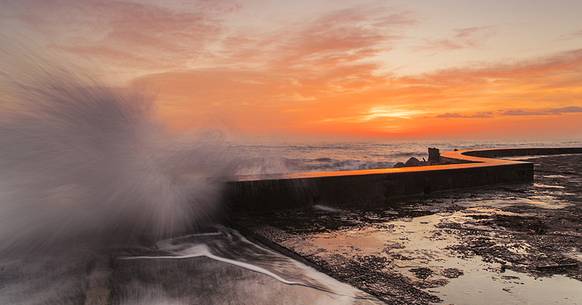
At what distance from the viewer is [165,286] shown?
258 centimetres

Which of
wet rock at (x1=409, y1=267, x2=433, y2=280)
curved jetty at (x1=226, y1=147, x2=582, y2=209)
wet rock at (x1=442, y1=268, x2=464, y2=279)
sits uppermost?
curved jetty at (x1=226, y1=147, x2=582, y2=209)

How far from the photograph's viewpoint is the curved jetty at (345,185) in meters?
5.07

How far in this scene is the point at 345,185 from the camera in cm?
562

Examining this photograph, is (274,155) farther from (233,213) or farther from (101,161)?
(101,161)

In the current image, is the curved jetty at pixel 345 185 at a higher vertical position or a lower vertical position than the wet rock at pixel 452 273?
higher

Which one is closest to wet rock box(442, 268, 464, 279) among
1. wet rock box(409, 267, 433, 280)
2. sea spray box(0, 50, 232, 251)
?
wet rock box(409, 267, 433, 280)

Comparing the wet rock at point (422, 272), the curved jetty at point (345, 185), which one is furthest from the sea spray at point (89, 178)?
the wet rock at point (422, 272)

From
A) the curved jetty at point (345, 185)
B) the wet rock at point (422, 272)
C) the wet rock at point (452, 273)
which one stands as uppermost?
the curved jetty at point (345, 185)

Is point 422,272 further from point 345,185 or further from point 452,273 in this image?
point 345,185

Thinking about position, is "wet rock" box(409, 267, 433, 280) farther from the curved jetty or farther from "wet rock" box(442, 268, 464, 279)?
the curved jetty

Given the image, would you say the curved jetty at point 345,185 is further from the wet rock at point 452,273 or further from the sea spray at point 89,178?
the wet rock at point 452,273

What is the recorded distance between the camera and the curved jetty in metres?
5.07

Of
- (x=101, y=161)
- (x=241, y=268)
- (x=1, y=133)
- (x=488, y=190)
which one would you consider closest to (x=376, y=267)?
(x=241, y=268)

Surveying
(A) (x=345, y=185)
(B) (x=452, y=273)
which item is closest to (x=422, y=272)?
(B) (x=452, y=273)
